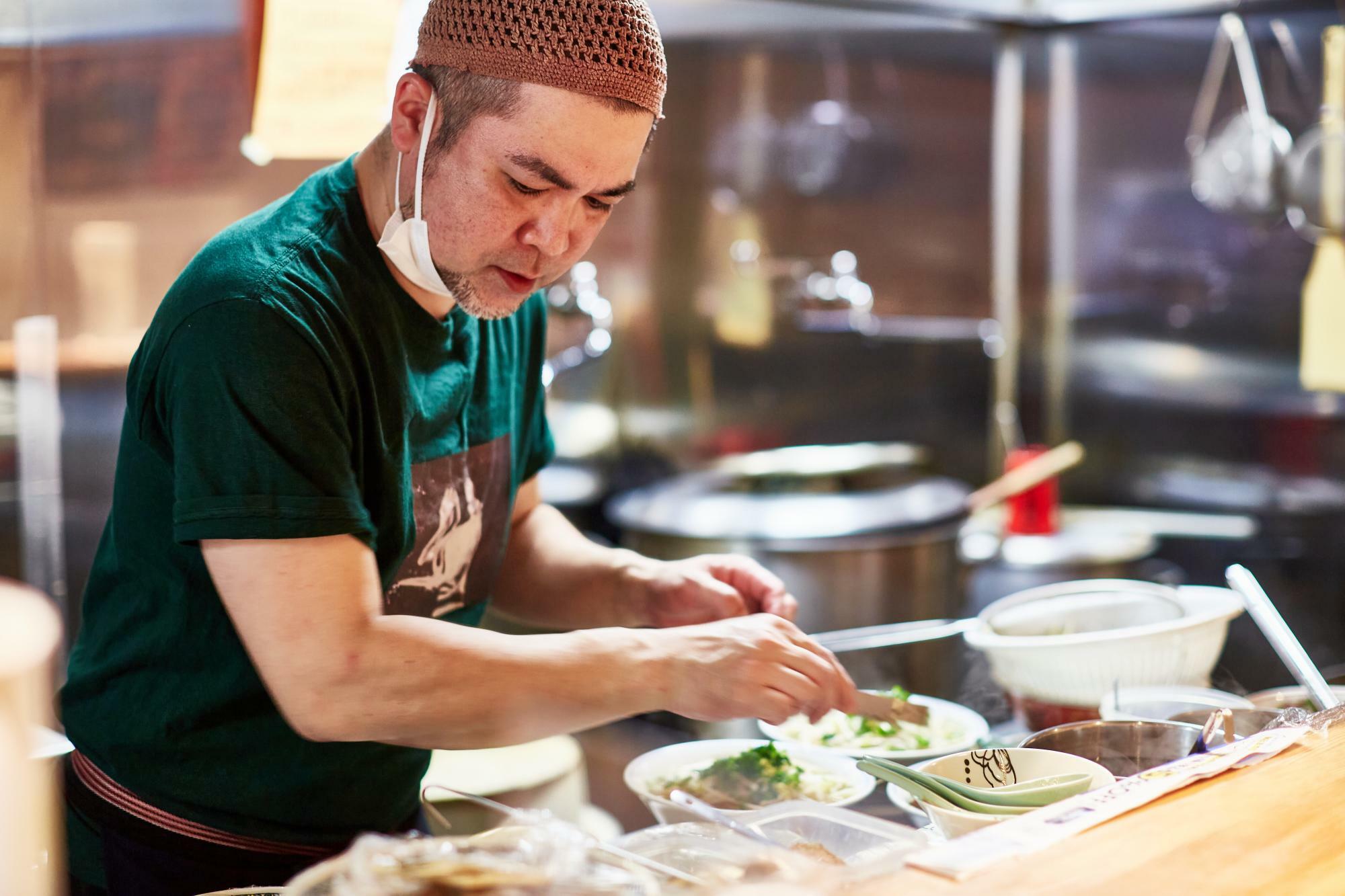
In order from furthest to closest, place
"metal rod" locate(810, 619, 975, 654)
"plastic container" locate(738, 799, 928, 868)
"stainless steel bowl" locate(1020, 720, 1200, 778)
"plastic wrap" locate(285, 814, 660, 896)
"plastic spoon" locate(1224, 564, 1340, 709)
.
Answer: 1. "metal rod" locate(810, 619, 975, 654)
2. "plastic spoon" locate(1224, 564, 1340, 709)
3. "stainless steel bowl" locate(1020, 720, 1200, 778)
4. "plastic container" locate(738, 799, 928, 868)
5. "plastic wrap" locate(285, 814, 660, 896)

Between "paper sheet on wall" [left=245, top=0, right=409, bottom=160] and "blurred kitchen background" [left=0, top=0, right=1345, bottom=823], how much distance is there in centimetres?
98

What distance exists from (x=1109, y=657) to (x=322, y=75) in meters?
1.26

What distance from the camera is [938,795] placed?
1.09m

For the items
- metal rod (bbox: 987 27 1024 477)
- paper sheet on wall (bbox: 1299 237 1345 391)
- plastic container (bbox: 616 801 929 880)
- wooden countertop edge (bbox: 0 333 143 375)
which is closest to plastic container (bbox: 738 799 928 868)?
plastic container (bbox: 616 801 929 880)

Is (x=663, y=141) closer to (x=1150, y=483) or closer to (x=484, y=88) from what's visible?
(x=1150, y=483)

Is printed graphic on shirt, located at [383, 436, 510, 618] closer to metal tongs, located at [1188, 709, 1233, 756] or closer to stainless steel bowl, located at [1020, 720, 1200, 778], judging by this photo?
stainless steel bowl, located at [1020, 720, 1200, 778]

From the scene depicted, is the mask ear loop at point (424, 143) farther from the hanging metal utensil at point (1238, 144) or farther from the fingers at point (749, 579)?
the hanging metal utensil at point (1238, 144)

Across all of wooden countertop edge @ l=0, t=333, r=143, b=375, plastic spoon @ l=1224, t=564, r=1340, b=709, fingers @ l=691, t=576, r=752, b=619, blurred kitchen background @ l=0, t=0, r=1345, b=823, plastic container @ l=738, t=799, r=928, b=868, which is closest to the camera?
plastic container @ l=738, t=799, r=928, b=868

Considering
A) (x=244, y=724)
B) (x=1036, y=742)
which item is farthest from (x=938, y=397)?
(x=244, y=724)

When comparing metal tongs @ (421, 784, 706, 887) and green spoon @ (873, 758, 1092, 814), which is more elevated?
metal tongs @ (421, 784, 706, 887)

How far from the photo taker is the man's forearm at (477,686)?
3.59 ft

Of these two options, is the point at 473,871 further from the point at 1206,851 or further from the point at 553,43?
the point at 553,43

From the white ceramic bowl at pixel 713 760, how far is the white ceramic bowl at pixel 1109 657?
260 mm

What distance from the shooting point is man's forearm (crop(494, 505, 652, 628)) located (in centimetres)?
159
